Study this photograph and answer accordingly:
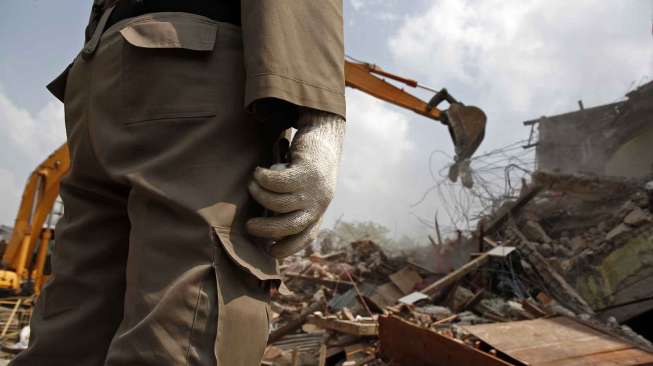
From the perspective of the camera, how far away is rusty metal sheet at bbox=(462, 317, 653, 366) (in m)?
2.54

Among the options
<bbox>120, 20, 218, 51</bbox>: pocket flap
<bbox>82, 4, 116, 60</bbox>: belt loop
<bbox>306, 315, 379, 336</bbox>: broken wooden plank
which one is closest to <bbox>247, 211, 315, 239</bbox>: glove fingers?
<bbox>120, 20, 218, 51</bbox>: pocket flap

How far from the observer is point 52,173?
6527mm

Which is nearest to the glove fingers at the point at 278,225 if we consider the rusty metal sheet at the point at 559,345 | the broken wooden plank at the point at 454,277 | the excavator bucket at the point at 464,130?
the rusty metal sheet at the point at 559,345

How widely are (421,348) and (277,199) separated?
234 cm

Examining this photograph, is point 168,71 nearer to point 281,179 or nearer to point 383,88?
point 281,179

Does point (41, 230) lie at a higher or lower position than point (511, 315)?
higher

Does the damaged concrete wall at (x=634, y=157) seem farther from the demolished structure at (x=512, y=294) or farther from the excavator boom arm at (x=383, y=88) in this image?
the excavator boom arm at (x=383, y=88)

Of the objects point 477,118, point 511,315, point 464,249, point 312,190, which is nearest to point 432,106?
point 477,118

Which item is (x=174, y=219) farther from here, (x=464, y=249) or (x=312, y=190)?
(x=464, y=249)

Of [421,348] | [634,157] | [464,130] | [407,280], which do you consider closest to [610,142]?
[634,157]

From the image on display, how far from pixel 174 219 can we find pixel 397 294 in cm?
608

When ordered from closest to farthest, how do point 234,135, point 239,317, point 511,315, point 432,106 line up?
point 239,317 < point 234,135 < point 511,315 < point 432,106

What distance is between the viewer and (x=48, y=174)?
6.56 metres

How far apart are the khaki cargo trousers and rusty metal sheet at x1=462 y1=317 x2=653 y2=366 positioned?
7.20 ft
